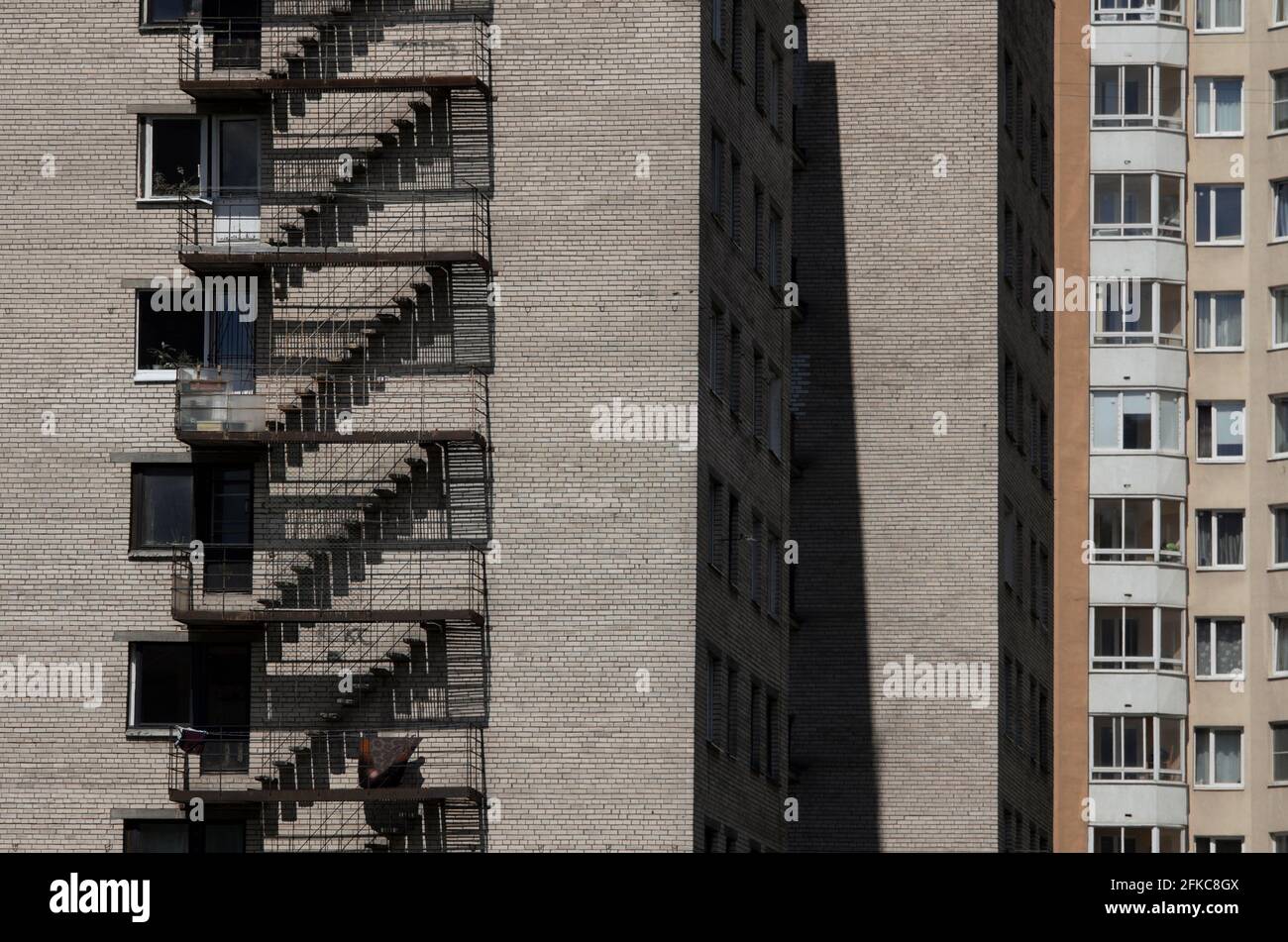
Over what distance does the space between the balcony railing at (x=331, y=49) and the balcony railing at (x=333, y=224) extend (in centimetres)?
216

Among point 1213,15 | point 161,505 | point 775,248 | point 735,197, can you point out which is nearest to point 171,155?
point 161,505

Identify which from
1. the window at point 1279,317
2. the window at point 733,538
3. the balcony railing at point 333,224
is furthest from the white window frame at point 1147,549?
the balcony railing at point 333,224

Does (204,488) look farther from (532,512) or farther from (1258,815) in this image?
(1258,815)

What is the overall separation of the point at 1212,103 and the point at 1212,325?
753 centimetres

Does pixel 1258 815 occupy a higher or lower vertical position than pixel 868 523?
lower

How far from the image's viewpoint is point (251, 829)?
53.2 meters

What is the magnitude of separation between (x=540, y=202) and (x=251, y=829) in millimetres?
12888

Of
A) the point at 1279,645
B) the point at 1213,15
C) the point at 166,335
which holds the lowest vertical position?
the point at 1279,645

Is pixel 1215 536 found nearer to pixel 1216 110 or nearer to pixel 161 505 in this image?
pixel 1216 110

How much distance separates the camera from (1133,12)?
322 ft

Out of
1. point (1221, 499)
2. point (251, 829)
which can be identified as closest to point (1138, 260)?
point (1221, 499)

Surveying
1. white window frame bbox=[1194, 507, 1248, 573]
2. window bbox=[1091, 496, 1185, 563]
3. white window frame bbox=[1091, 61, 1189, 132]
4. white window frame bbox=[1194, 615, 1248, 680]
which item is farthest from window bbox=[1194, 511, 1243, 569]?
white window frame bbox=[1091, 61, 1189, 132]
